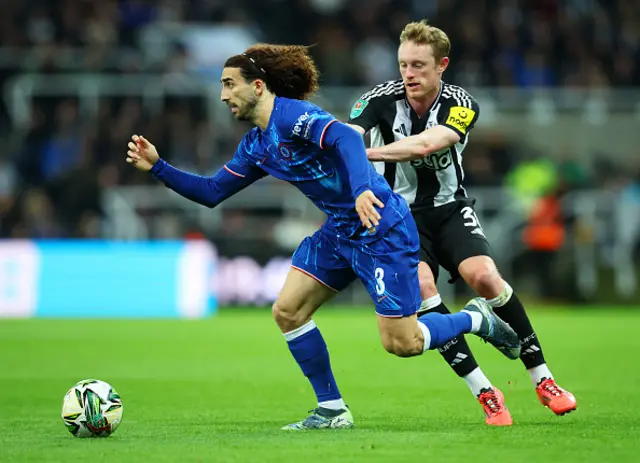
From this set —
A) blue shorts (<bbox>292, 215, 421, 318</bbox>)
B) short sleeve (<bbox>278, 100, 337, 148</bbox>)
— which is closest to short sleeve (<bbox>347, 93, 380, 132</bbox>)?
short sleeve (<bbox>278, 100, 337, 148</bbox>)

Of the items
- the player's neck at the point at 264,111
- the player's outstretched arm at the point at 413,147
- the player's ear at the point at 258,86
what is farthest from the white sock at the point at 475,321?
the player's ear at the point at 258,86

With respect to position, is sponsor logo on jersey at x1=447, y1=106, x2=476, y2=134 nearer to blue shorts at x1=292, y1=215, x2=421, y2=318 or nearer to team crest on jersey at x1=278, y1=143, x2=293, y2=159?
blue shorts at x1=292, y1=215, x2=421, y2=318

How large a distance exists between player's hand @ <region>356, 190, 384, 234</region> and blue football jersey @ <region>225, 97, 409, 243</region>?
0.91 feet

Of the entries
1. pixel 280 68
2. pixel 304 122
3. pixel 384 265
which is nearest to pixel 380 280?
pixel 384 265

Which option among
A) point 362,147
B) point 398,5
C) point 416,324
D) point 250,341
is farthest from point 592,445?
point 398,5

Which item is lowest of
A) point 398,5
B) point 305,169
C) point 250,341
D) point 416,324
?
point 250,341

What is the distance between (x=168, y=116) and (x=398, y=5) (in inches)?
237

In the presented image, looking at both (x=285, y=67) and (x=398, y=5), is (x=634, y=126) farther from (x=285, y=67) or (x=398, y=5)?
(x=285, y=67)

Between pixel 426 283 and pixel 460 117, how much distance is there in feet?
3.38

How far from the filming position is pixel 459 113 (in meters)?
7.10

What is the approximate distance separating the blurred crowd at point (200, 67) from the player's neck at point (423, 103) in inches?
448

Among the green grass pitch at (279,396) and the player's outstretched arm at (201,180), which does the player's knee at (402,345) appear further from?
the player's outstretched arm at (201,180)

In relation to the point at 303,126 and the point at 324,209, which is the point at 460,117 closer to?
the point at 324,209

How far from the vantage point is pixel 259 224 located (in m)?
18.6
